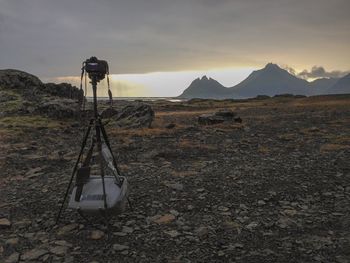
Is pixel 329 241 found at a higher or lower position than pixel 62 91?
lower

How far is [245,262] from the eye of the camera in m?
8.65

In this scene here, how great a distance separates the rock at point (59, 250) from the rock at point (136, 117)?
2292 centimetres

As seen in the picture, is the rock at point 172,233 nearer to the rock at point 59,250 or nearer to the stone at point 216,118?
the rock at point 59,250

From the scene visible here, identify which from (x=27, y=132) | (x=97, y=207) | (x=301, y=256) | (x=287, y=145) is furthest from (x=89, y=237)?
(x=27, y=132)

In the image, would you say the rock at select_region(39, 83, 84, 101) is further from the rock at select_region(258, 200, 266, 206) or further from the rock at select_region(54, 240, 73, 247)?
the rock at select_region(54, 240, 73, 247)

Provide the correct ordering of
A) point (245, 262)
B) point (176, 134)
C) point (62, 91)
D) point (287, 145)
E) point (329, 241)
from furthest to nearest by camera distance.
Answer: point (62, 91) < point (176, 134) < point (287, 145) < point (329, 241) < point (245, 262)

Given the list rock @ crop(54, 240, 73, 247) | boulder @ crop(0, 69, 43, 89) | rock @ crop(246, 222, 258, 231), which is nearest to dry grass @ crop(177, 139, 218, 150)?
rock @ crop(246, 222, 258, 231)

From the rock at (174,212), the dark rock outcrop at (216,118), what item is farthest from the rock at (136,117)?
the rock at (174,212)

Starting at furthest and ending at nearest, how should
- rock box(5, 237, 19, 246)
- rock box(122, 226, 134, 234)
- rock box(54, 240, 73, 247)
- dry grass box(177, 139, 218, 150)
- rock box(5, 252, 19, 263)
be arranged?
dry grass box(177, 139, 218, 150), rock box(122, 226, 134, 234), rock box(5, 237, 19, 246), rock box(54, 240, 73, 247), rock box(5, 252, 19, 263)

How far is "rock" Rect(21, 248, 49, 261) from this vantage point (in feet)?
29.4

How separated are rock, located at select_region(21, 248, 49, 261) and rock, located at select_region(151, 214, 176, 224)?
292cm

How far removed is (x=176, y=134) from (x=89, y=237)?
57.8ft

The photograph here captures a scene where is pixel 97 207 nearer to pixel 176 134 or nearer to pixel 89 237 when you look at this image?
pixel 89 237

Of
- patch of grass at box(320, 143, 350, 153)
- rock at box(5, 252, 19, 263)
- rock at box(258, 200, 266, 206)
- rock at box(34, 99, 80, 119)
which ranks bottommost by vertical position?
rock at box(5, 252, 19, 263)
